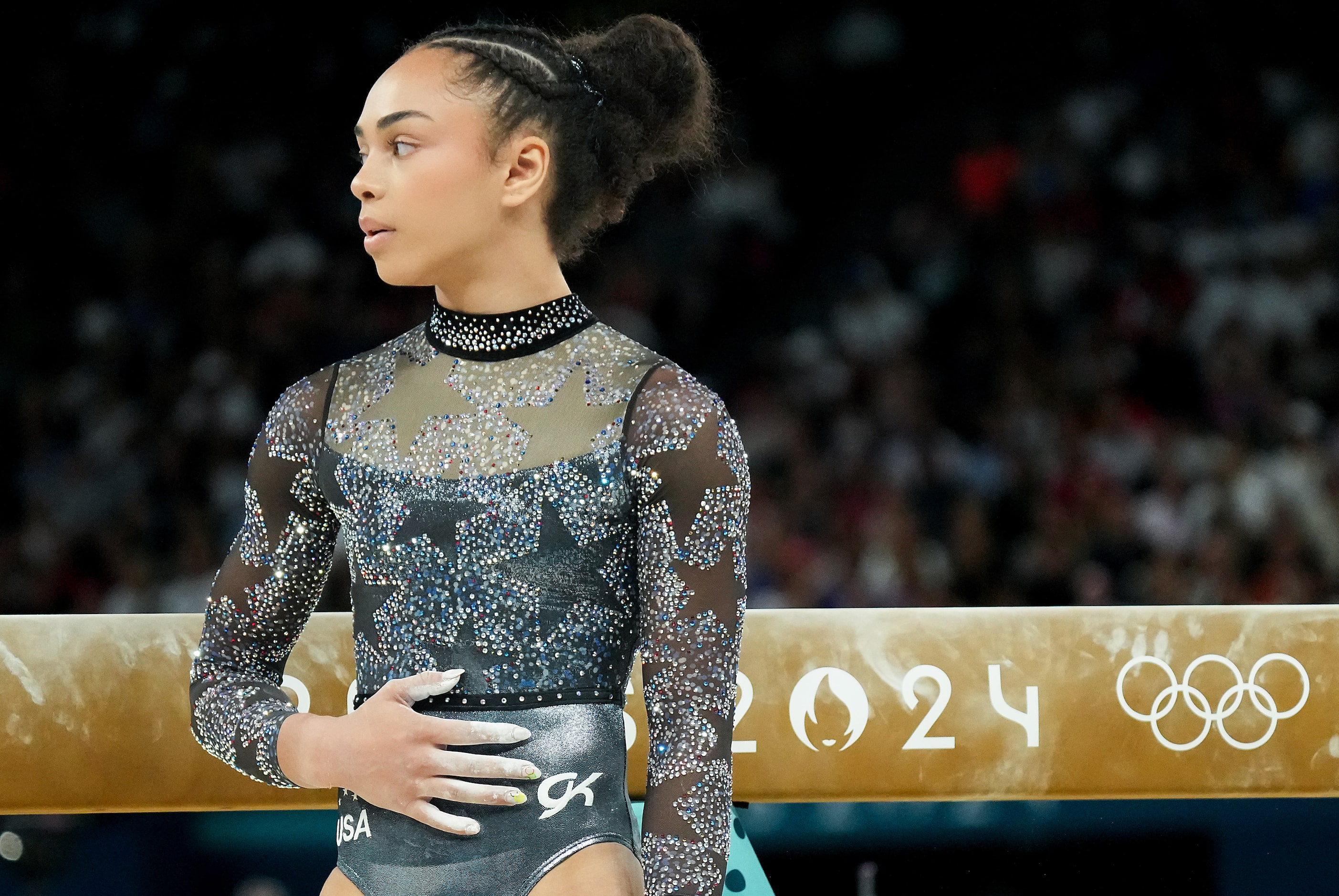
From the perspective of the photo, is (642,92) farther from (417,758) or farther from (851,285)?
(851,285)

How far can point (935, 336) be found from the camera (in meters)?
5.77

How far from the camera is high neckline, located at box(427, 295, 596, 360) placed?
62.0 inches

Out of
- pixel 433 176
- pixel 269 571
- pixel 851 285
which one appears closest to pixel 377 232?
pixel 433 176

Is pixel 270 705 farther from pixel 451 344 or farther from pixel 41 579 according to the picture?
pixel 41 579

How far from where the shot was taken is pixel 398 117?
1.54m

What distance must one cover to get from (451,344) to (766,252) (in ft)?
15.0

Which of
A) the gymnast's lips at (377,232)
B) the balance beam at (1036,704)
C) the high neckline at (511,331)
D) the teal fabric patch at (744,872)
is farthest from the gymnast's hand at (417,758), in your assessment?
the balance beam at (1036,704)

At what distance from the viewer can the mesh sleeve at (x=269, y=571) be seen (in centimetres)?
162

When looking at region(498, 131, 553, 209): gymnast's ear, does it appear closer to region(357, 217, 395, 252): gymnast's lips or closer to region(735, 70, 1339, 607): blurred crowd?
region(357, 217, 395, 252): gymnast's lips

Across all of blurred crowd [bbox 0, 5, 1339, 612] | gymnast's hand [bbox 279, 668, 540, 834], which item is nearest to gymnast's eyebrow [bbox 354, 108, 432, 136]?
gymnast's hand [bbox 279, 668, 540, 834]

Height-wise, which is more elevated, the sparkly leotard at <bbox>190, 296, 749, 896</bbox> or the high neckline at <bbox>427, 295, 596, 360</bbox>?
the high neckline at <bbox>427, 295, 596, 360</bbox>

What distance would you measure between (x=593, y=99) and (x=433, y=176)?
0.22 m

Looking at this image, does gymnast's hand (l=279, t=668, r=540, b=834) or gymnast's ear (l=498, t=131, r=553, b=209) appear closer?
gymnast's hand (l=279, t=668, r=540, b=834)

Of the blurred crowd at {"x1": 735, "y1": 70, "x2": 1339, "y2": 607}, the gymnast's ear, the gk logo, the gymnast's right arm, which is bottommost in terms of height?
the gk logo
